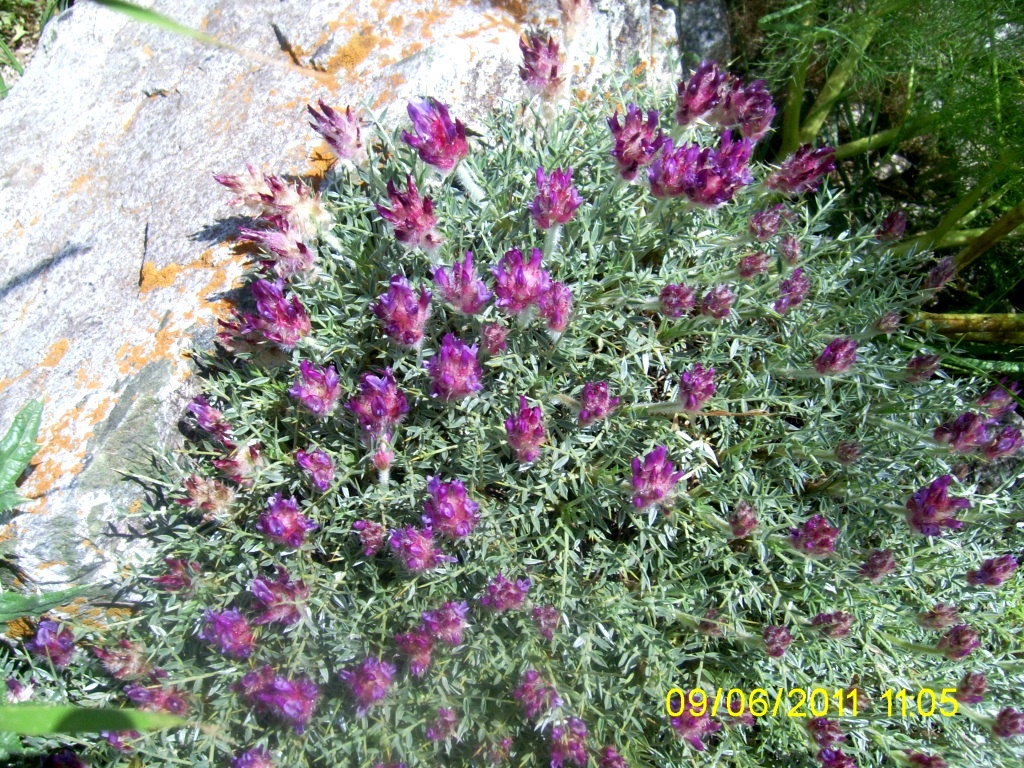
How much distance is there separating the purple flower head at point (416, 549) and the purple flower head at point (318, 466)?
0.26 metres

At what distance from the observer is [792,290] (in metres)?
2.34

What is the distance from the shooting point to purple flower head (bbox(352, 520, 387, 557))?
213 centimetres

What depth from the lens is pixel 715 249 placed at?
2533 millimetres

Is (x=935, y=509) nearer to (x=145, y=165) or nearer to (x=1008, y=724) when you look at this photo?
(x=1008, y=724)

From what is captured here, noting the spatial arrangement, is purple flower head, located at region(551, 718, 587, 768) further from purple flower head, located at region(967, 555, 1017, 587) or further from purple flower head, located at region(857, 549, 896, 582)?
purple flower head, located at region(967, 555, 1017, 587)

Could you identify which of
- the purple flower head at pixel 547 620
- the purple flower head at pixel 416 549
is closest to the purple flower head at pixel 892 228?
the purple flower head at pixel 547 620

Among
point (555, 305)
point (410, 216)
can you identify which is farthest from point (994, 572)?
point (410, 216)

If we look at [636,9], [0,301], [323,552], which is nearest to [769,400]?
[323,552]

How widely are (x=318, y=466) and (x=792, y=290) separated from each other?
148 cm

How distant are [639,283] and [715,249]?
320 mm

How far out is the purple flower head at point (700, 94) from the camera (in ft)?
7.49

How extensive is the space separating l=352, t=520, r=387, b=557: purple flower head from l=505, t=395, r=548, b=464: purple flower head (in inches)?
17.3

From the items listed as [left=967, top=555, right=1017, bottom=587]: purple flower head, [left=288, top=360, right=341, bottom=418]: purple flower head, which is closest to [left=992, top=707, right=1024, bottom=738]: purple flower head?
[left=967, top=555, right=1017, bottom=587]: purple flower head

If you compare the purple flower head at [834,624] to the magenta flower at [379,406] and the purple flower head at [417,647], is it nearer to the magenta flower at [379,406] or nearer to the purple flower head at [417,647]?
the purple flower head at [417,647]
